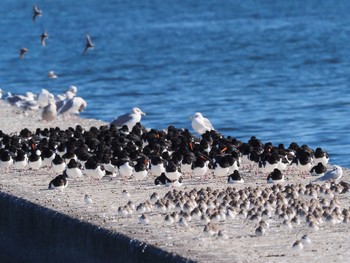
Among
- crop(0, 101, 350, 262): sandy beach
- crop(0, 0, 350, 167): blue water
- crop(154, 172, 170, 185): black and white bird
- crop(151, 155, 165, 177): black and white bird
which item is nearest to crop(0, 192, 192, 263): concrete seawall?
crop(0, 101, 350, 262): sandy beach

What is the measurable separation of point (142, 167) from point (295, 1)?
10425 centimetres

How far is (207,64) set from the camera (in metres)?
64.4

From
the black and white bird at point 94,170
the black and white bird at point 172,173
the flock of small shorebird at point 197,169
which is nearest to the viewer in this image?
the flock of small shorebird at point 197,169

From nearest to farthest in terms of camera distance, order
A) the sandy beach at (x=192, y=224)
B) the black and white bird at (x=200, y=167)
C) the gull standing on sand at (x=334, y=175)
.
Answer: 1. the sandy beach at (x=192, y=224)
2. the gull standing on sand at (x=334, y=175)
3. the black and white bird at (x=200, y=167)

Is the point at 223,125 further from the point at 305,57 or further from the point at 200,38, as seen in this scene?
the point at 200,38

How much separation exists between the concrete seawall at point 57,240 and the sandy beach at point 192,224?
0.54ft

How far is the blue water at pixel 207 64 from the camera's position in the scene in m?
40.7

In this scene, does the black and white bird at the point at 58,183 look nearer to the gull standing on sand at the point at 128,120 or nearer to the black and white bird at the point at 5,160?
the black and white bird at the point at 5,160

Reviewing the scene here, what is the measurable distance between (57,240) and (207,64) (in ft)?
155

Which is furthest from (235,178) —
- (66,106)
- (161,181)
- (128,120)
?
(66,106)

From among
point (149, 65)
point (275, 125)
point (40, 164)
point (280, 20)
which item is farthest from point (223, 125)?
point (280, 20)

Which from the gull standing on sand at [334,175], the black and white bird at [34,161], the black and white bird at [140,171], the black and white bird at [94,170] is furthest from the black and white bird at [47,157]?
the gull standing on sand at [334,175]

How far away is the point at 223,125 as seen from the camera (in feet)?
127

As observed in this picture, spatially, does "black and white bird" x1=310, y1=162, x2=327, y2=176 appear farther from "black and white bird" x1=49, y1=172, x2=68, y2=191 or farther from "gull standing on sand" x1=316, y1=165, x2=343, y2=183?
"black and white bird" x1=49, y1=172, x2=68, y2=191
